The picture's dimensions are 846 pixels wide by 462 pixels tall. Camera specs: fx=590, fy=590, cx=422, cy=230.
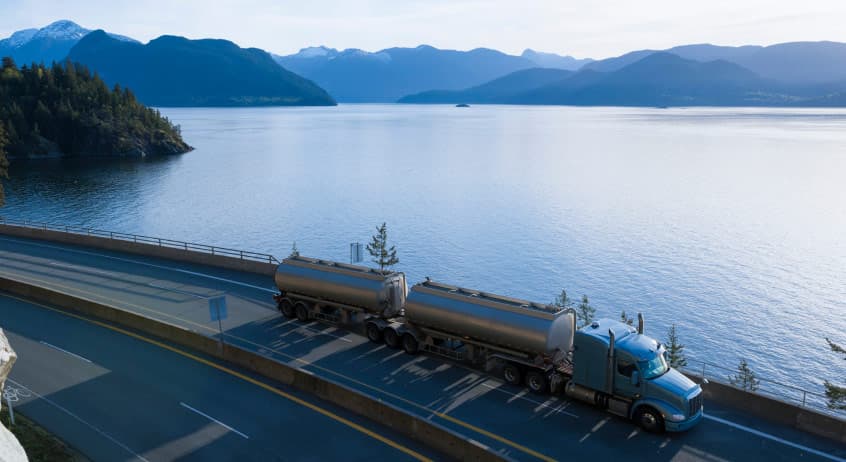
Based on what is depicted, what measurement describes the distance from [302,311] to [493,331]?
11.1 meters

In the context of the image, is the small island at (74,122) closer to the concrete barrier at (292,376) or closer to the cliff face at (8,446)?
the concrete barrier at (292,376)

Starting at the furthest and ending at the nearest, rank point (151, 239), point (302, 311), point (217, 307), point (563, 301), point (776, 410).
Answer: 1. point (151, 239)
2. point (563, 301)
3. point (302, 311)
4. point (217, 307)
5. point (776, 410)

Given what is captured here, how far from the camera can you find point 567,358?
72.0ft

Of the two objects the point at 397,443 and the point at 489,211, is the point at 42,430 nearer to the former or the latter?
the point at 397,443

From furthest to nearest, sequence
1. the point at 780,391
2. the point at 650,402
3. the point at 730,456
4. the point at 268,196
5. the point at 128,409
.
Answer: the point at 268,196, the point at 780,391, the point at 128,409, the point at 650,402, the point at 730,456

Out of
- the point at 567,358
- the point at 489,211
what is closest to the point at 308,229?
the point at 489,211

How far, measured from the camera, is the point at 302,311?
29141 millimetres

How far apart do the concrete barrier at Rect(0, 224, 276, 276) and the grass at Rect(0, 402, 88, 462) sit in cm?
1863

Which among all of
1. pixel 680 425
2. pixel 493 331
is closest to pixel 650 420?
pixel 680 425

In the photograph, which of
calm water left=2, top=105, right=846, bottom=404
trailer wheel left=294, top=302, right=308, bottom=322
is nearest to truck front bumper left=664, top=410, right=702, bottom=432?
trailer wheel left=294, top=302, right=308, bottom=322

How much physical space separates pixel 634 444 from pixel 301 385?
11906 mm

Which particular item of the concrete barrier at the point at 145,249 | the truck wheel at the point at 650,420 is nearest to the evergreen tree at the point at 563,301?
the truck wheel at the point at 650,420

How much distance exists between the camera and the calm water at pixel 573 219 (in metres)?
53.9

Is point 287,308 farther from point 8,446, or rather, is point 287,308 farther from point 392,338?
point 8,446
